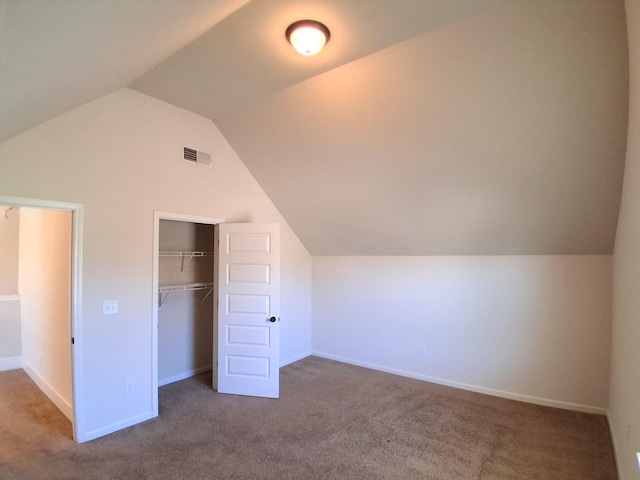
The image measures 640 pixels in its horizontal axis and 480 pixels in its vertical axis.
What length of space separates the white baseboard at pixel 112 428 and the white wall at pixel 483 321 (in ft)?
9.25

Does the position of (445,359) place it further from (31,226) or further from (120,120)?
(31,226)

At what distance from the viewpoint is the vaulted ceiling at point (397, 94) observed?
1741mm

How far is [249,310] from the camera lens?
4.13 m

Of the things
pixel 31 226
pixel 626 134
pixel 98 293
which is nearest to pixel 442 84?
pixel 626 134

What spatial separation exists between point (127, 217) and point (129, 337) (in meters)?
1.16

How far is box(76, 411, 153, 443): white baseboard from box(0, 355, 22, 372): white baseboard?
2921 mm

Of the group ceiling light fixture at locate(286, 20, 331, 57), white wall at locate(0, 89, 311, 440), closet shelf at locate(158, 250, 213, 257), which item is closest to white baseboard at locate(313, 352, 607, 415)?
closet shelf at locate(158, 250, 213, 257)

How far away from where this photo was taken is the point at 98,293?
10.3 feet

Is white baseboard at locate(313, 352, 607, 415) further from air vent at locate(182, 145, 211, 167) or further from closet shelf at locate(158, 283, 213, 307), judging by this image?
air vent at locate(182, 145, 211, 167)

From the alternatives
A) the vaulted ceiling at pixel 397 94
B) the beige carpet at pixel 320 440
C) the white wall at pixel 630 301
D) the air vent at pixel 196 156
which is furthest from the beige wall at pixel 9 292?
the white wall at pixel 630 301

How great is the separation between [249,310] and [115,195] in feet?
6.12

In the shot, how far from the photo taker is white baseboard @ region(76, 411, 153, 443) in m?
3.05

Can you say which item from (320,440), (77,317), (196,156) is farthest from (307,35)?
(320,440)

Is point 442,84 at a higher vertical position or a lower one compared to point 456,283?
→ higher
